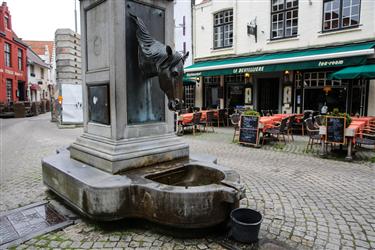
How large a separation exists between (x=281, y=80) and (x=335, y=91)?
2310 millimetres

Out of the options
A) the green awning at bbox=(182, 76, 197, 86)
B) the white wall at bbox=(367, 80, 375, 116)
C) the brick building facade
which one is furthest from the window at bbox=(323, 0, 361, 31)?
the brick building facade

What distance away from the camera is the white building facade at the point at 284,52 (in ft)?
32.6

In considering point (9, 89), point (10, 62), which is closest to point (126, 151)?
point (9, 89)

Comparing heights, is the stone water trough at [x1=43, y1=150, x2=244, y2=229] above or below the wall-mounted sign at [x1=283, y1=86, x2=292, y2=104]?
below

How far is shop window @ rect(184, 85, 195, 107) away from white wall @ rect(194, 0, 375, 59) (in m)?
1.85

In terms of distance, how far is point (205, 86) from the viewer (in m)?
15.5

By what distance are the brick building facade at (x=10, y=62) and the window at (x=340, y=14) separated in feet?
82.9

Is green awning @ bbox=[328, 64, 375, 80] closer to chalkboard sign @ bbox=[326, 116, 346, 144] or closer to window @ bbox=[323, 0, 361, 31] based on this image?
window @ bbox=[323, 0, 361, 31]

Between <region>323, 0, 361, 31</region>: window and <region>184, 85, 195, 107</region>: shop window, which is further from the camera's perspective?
<region>184, 85, 195, 107</region>: shop window

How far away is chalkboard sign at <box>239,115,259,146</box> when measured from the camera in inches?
326

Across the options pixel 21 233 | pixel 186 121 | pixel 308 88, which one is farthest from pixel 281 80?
pixel 21 233

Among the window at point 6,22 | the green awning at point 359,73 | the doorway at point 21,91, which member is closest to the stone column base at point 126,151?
the green awning at point 359,73

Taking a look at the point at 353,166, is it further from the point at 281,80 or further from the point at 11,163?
the point at 11,163

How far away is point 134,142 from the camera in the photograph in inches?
140
